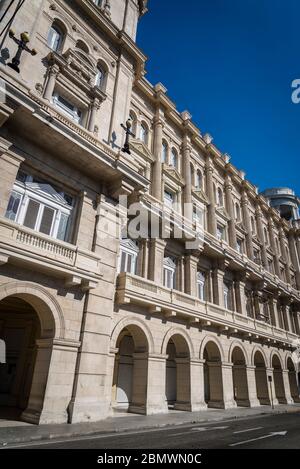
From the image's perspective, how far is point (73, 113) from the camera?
16219 mm

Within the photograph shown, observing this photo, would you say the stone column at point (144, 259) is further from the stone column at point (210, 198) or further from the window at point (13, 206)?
the stone column at point (210, 198)

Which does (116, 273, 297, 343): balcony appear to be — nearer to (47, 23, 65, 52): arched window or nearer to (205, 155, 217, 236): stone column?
(205, 155, 217, 236): stone column

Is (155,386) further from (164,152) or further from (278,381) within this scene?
(278,381)

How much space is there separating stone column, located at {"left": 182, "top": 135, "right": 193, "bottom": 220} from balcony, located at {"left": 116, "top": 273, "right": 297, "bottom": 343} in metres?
7.04

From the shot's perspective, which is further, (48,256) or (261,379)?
(261,379)

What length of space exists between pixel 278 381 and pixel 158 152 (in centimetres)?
2390

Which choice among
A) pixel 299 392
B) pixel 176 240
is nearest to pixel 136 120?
pixel 176 240

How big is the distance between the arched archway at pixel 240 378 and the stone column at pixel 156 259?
9.77 m

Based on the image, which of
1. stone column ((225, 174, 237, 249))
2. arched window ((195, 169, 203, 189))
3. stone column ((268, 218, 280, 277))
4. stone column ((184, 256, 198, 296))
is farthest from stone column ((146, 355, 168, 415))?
stone column ((268, 218, 280, 277))

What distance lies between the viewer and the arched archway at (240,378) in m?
23.2

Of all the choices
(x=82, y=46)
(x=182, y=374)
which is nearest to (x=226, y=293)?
(x=182, y=374)

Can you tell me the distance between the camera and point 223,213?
95.7 ft

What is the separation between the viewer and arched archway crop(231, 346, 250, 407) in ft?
76.2
